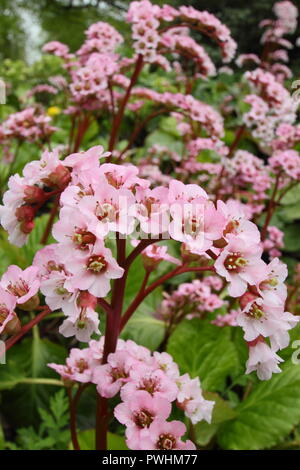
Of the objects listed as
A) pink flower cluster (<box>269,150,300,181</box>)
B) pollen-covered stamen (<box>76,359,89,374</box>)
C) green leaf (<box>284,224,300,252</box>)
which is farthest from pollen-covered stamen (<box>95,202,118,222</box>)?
green leaf (<box>284,224,300,252</box>)

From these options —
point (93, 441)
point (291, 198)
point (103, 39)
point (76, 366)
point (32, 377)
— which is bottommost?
point (32, 377)

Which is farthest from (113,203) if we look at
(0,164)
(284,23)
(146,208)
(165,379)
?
(284,23)

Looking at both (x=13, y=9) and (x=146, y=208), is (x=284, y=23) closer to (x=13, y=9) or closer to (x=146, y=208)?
(x=146, y=208)

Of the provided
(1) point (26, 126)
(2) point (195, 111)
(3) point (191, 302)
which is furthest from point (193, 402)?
(1) point (26, 126)

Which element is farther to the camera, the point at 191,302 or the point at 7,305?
the point at 191,302

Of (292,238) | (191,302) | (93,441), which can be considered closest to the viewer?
(93,441)

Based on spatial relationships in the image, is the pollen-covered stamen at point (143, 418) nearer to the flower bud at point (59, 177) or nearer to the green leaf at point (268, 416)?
the flower bud at point (59, 177)

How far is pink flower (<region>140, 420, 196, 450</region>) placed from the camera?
0.62 metres

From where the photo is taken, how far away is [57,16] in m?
10.3

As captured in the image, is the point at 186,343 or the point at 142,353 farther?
the point at 186,343

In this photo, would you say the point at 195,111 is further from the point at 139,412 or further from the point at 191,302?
the point at 139,412

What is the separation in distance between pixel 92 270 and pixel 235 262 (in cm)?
18

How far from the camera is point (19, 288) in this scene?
0.67 metres
